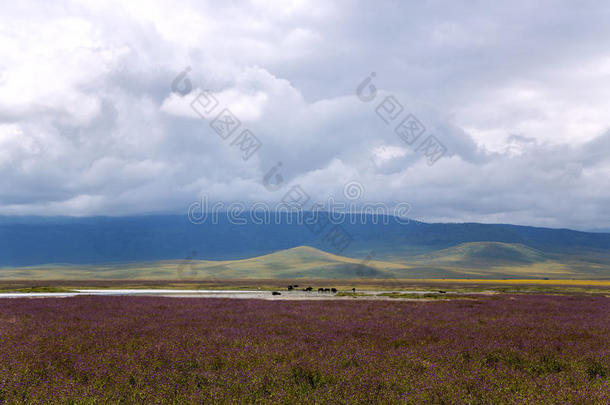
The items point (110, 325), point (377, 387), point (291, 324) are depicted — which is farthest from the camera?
point (291, 324)

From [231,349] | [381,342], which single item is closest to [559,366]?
[381,342]

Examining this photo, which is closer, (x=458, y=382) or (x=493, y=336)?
(x=458, y=382)

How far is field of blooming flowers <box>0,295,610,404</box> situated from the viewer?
21.8ft

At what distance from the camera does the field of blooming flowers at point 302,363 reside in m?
6.63

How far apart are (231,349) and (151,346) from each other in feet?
6.22

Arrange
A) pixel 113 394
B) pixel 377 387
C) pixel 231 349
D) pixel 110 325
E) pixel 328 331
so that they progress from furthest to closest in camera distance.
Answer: pixel 110 325, pixel 328 331, pixel 231 349, pixel 377 387, pixel 113 394

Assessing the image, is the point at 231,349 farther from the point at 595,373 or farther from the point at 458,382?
the point at 595,373

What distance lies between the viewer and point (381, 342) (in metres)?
11.1

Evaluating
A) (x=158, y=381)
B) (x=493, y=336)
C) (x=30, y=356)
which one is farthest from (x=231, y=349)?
(x=493, y=336)

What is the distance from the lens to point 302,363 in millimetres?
8273

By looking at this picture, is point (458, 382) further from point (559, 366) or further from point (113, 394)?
point (113, 394)

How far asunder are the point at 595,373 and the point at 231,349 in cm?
747

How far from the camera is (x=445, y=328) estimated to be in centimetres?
1391

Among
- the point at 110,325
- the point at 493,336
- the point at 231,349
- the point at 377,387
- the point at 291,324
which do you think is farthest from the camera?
the point at 291,324
